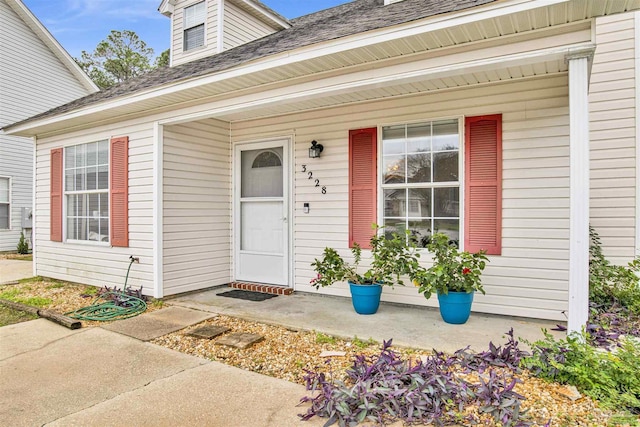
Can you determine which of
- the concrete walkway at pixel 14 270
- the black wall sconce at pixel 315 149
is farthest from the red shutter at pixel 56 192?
the black wall sconce at pixel 315 149

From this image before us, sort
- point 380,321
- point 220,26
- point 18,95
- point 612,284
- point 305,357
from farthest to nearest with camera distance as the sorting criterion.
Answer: point 18,95, point 220,26, point 380,321, point 612,284, point 305,357

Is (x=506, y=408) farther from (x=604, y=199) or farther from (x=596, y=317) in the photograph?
(x=604, y=199)

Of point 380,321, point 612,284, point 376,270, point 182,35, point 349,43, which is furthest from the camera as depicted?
point 182,35

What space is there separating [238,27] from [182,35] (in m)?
1.08

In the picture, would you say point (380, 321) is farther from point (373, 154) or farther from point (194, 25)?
point (194, 25)

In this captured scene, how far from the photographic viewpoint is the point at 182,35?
281 inches

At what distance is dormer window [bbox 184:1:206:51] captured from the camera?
692 centimetres

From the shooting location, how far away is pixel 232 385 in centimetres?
270

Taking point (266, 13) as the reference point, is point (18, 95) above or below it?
below

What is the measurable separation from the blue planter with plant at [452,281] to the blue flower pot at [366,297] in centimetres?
54

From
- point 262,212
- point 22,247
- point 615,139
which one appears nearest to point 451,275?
point 615,139

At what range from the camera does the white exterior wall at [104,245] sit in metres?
5.29

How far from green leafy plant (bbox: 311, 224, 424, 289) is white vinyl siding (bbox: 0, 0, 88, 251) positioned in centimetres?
1043

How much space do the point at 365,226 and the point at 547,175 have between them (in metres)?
2.07
